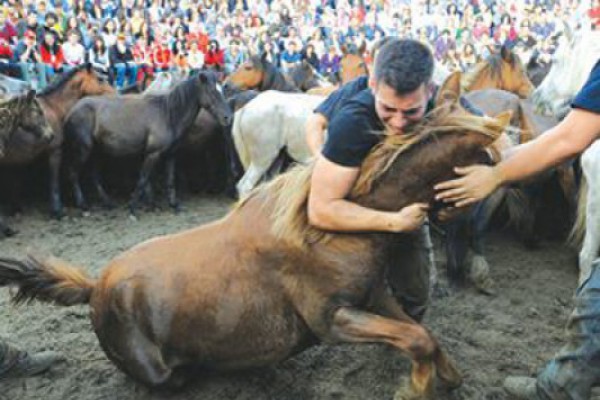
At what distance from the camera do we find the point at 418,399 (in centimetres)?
264

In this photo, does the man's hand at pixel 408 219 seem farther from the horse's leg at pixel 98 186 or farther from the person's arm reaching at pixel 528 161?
the horse's leg at pixel 98 186

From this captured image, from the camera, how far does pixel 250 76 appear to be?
33.9 ft

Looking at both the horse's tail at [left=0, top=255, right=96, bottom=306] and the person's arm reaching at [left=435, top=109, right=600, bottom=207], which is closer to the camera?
the person's arm reaching at [left=435, top=109, right=600, bottom=207]

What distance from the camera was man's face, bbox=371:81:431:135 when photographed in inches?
90.5

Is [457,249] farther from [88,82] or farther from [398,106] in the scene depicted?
[88,82]

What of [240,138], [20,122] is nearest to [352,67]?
[240,138]

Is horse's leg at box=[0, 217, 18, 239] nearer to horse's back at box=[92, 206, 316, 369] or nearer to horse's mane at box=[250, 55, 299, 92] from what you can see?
horse's back at box=[92, 206, 316, 369]

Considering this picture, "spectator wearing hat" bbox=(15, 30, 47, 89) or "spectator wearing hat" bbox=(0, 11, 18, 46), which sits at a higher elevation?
"spectator wearing hat" bbox=(0, 11, 18, 46)

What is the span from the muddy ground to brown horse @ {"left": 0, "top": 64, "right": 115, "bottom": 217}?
1620mm

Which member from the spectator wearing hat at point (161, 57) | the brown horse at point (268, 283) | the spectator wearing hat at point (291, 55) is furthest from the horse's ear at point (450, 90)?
the spectator wearing hat at point (291, 55)

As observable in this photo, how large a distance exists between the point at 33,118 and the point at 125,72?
6.43 meters

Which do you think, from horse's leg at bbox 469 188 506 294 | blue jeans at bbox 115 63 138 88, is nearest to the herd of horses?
horse's leg at bbox 469 188 506 294

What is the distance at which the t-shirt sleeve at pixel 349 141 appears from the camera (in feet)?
8.07

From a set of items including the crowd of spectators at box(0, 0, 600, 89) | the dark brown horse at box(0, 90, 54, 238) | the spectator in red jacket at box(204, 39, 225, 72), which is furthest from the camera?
the spectator in red jacket at box(204, 39, 225, 72)
